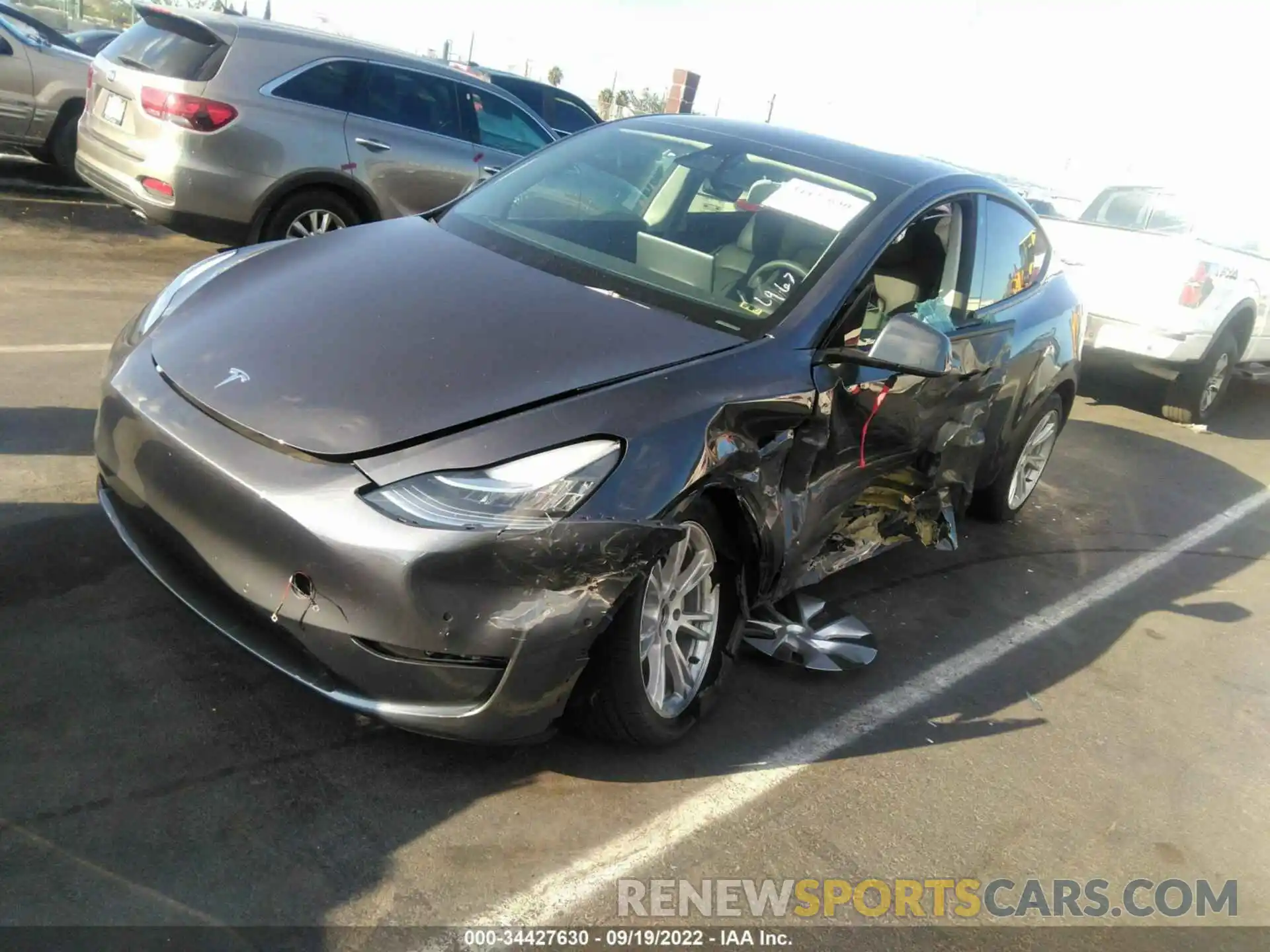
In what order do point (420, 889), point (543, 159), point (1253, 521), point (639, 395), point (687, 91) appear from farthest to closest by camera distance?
1. point (687, 91)
2. point (1253, 521)
3. point (543, 159)
4. point (639, 395)
5. point (420, 889)

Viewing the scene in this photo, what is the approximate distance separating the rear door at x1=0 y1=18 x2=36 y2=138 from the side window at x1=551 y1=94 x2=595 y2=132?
5723mm

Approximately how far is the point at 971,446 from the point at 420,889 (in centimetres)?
310

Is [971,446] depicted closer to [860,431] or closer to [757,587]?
[860,431]

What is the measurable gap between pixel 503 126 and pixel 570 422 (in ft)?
21.6

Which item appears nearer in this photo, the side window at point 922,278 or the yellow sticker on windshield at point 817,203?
the side window at point 922,278

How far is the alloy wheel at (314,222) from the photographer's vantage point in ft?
23.9

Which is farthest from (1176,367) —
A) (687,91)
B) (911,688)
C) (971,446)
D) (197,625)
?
(687,91)

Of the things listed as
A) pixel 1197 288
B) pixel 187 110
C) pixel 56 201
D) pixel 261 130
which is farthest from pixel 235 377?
pixel 56 201

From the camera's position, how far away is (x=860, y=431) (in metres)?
3.62

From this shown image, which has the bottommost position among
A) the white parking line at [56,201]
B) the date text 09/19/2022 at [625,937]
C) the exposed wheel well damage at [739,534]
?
the white parking line at [56,201]

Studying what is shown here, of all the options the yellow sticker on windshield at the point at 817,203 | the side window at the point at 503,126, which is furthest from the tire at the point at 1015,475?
the side window at the point at 503,126

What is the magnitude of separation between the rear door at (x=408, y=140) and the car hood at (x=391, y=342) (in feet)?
14.1

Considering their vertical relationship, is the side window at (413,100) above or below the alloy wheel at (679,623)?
above

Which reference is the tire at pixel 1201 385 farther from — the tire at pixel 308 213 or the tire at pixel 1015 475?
the tire at pixel 308 213
